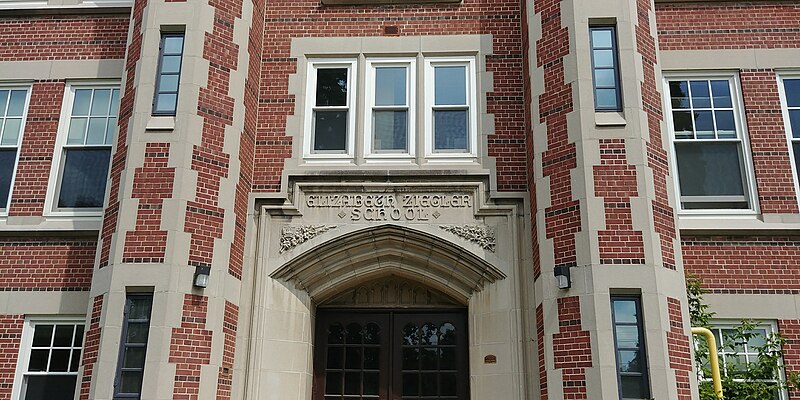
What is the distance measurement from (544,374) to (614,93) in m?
3.58

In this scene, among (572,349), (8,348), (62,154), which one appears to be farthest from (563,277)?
(62,154)

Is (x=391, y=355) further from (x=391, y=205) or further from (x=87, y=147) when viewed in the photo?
(x=87, y=147)

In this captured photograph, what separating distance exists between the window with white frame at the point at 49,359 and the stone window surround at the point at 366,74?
362cm

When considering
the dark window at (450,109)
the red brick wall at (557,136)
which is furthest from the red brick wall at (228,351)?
the red brick wall at (557,136)

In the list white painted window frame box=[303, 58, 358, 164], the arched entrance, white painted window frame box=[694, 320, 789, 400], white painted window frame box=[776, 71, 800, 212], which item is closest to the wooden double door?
the arched entrance

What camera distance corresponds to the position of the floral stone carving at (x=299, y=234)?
962cm

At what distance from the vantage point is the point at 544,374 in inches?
335

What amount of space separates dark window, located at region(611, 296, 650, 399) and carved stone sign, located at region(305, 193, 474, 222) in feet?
8.01

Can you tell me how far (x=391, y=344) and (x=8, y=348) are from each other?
4964 millimetres

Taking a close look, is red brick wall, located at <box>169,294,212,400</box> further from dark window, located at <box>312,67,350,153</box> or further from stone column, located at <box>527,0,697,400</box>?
stone column, located at <box>527,0,697,400</box>

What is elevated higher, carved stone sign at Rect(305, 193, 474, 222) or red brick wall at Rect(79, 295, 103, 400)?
carved stone sign at Rect(305, 193, 474, 222)

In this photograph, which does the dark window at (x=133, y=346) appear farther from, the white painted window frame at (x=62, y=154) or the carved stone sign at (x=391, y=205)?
the carved stone sign at (x=391, y=205)

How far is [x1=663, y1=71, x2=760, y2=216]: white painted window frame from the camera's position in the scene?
9828 millimetres

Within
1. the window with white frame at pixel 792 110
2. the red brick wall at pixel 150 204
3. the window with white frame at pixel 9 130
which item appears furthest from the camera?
the window with white frame at pixel 9 130
